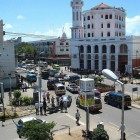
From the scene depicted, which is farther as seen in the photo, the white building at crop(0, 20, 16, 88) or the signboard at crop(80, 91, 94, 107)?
the white building at crop(0, 20, 16, 88)

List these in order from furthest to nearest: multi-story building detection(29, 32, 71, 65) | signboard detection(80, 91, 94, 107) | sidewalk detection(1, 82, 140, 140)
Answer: multi-story building detection(29, 32, 71, 65)
sidewalk detection(1, 82, 140, 140)
signboard detection(80, 91, 94, 107)

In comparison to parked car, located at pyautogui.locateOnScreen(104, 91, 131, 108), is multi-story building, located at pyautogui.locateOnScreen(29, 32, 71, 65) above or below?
above

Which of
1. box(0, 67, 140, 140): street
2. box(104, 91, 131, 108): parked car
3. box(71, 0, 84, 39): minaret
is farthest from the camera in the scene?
box(71, 0, 84, 39): minaret

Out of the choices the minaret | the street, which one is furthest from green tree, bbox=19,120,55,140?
the minaret

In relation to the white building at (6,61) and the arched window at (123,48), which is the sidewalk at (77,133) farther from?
the arched window at (123,48)

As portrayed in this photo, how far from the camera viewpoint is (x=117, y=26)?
85.9m

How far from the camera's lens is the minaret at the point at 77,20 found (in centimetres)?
8012

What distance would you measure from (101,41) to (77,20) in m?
11.1

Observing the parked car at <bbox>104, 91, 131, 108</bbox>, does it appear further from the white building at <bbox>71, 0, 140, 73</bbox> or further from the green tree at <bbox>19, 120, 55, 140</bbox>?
the white building at <bbox>71, 0, 140, 73</bbox>

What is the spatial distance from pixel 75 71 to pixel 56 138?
2257 inches

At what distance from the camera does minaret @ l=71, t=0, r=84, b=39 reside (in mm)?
80125

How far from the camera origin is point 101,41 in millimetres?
74688

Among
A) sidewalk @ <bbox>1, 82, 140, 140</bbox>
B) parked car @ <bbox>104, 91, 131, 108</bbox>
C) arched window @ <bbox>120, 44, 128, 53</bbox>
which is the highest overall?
arched window @ <bbox>120, 44, 128, 53</bbox>

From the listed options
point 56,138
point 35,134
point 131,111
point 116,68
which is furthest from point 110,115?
point 116,68
